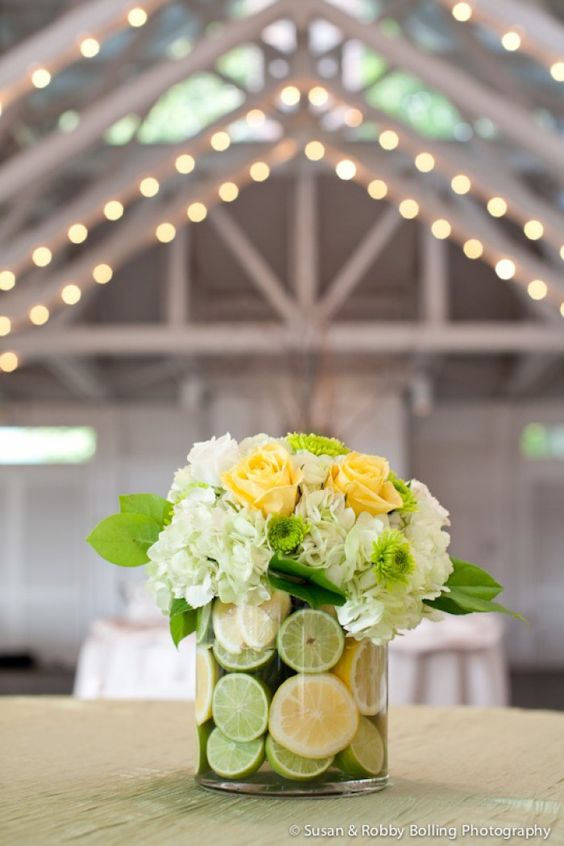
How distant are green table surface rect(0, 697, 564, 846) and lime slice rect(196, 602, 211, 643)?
15cm

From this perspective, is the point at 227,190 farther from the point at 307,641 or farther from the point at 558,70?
the point at 307,641

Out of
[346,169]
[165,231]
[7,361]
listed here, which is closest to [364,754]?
[346,169]

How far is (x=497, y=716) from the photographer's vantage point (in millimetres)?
1892

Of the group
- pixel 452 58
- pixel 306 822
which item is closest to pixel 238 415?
pixel 452 58

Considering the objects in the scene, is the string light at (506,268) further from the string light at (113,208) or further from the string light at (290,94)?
the string light at (113,208)

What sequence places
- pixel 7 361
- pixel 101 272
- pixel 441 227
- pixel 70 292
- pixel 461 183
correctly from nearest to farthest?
pixel 461 183, pixel 441 227, pixel 70 292, pixel 101 272, pixel 7 361

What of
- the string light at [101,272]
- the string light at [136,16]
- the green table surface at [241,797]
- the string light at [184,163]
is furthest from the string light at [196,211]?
the green table surface at [241,797]

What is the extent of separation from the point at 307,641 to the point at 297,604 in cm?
4

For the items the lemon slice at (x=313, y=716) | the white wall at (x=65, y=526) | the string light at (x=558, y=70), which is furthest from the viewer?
the white wall at (x=65, y=526)

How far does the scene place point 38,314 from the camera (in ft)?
28.5

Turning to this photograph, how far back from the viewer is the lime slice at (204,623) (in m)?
1.29

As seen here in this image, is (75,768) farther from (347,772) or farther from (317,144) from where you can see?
(317,144)

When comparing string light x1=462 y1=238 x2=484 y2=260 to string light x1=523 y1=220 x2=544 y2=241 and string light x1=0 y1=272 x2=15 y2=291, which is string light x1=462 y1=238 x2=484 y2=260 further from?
string light x1=0 y1=272 x2=15 y2=291

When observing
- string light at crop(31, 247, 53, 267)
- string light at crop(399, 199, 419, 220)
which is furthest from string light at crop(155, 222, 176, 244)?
string light at crop(399, 199, 419, 220)
